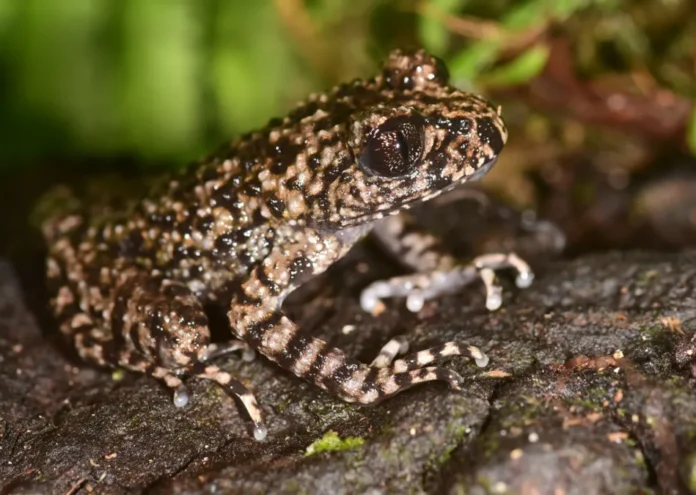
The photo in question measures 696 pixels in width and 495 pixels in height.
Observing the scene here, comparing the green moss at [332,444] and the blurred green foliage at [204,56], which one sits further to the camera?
the blurred green foliage at [204,56]

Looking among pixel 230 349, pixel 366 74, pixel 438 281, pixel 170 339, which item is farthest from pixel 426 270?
pixel 366 74

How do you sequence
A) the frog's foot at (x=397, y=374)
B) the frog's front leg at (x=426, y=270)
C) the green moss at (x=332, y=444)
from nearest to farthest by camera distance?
the green moss at (x=332, y=444), the frog's foot at (x=397, y=374), the frog's front leg at (x=426, y=270)

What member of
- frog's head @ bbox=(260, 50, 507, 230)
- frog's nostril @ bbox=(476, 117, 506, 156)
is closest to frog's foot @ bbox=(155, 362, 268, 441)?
frog's head @ bbox=(260, 50, 507, 230)

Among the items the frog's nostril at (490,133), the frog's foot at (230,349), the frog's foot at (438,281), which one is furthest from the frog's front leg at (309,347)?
the frog's nostril at (490,133)

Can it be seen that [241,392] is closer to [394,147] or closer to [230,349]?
[230,349]

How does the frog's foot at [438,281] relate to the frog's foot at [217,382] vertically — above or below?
above

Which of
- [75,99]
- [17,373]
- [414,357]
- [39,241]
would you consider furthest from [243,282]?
[75,99]

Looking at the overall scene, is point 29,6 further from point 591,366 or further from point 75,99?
point 591,366

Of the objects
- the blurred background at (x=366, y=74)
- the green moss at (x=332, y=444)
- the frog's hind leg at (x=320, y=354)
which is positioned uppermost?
the blurred background at (x=366, y=74)

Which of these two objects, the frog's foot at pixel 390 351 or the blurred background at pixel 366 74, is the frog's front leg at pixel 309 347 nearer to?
the frog's foot at pixel 390 351
